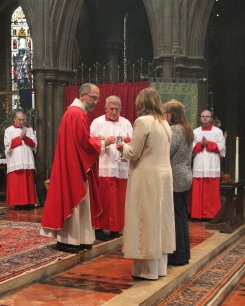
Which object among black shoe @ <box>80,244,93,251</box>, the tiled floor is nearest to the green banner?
the tiled floor

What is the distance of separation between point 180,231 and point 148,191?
0.83 m

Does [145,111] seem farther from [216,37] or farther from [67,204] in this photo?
[216,37]

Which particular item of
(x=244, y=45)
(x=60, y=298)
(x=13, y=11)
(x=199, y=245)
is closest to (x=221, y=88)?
(x=244, y=45)

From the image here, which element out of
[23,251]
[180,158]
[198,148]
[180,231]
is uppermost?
[198,148]

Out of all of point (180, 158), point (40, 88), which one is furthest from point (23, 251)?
point (40, 88)

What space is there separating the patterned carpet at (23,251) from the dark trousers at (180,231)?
1138 mm

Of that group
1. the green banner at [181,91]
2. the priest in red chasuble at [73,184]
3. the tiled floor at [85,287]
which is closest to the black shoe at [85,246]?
the priest in red chasuble at [73,184]

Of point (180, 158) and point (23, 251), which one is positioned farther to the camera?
point (23, 251)

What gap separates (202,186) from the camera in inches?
340

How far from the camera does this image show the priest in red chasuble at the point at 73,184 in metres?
5.51

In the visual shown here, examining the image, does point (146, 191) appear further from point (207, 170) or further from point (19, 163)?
point (19, 163)

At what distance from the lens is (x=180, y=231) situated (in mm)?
5203

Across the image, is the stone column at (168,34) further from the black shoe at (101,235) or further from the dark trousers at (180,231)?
the dark trousers at (180,231)

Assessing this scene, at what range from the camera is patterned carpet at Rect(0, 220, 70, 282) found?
5008 millimetres
